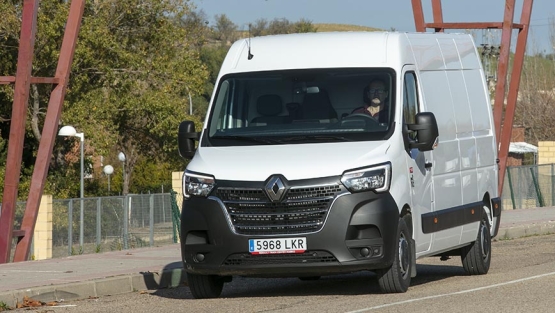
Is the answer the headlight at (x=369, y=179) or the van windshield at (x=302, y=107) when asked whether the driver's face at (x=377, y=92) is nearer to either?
the van windshield at (x=302, y=107)

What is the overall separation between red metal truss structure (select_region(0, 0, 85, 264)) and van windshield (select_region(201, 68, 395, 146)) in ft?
20.8

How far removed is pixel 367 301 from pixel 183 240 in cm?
181

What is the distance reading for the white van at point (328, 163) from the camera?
11438mm

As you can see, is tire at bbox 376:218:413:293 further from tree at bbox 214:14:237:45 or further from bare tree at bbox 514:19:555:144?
tree at bbox 214:14:237:45


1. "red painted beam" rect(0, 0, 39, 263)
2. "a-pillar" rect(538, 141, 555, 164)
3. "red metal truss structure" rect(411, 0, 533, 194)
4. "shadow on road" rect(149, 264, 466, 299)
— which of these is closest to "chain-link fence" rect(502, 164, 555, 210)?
"red metal truss structure" rect(411, 0, 533, 194)

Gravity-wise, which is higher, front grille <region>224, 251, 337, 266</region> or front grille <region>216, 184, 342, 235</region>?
front grille <region>216, 184, 342, 235</region>

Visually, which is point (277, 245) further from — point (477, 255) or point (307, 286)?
point (477, 255)

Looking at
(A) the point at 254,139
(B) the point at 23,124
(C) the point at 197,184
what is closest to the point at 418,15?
(B) the point at 23,124

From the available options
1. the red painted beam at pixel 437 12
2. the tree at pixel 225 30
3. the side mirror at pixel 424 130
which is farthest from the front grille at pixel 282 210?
the tree at pixel 225 30

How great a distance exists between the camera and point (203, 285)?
12406 millimetres

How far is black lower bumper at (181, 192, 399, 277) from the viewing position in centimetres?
1138

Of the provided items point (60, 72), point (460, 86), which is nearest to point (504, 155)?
point (60, 72)

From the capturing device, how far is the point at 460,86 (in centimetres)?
1462

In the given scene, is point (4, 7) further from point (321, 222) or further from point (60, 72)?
point (321, 222)
